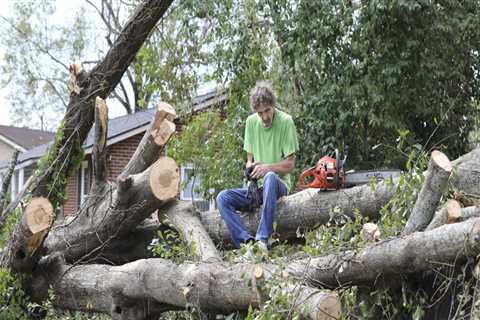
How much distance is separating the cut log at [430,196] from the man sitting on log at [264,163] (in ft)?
4.48

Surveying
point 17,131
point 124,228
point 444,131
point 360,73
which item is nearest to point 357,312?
point 124,228

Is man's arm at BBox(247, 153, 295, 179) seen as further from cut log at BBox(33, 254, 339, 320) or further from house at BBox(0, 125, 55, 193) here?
house at BBox(0, 125, 55, 193)

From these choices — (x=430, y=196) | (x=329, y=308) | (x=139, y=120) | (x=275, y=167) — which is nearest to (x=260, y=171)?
(x=275, y=167)

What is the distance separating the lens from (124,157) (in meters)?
17.4

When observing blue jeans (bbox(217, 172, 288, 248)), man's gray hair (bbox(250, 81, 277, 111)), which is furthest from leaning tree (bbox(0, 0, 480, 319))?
man's gray hair (bbox(250, 81, 277, 111))

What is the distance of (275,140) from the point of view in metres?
6.36

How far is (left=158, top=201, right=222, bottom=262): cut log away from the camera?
571 centimetres

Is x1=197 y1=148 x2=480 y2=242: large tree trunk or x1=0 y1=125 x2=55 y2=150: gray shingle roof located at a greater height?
x1=0 y1=125 x2=55 y2=150: gray shingle roof

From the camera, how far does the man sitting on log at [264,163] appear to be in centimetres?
596

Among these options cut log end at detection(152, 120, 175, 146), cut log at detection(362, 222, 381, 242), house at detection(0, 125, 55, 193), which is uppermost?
house at detection(0, 125, 55, 193)

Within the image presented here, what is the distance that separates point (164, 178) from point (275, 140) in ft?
3.07

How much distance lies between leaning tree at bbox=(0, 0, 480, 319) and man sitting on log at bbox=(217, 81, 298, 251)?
8.1 inches

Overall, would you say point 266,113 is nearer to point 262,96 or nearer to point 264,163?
point 262,96

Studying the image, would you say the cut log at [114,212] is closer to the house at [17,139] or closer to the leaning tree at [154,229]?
the leaning tree at [154,229]
